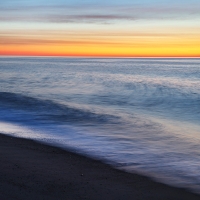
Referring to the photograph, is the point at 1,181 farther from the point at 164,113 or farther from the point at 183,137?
the point at 164,113

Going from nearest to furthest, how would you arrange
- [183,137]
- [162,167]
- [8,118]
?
[162,167] < [183,137] < [8,118]

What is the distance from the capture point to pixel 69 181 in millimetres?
6523

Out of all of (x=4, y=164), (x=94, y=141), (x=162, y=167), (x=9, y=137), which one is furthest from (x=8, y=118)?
(x=162, y=167)

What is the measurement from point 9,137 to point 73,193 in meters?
5.08

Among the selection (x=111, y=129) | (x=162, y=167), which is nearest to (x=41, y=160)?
(x=162, y=167)

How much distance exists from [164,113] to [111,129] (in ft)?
20.4

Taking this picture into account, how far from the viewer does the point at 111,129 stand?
1270cm

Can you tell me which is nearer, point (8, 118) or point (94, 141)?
point (94, 141)

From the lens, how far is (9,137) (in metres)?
10.5

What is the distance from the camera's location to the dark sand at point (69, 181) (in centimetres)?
591

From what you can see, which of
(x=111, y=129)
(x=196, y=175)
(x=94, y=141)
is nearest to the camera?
(x=196, y=175)

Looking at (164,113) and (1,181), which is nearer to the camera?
(1,181)

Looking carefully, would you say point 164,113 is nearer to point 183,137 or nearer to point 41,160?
point 183,137

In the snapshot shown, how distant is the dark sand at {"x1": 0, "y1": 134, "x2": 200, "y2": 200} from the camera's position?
5.91 metres
